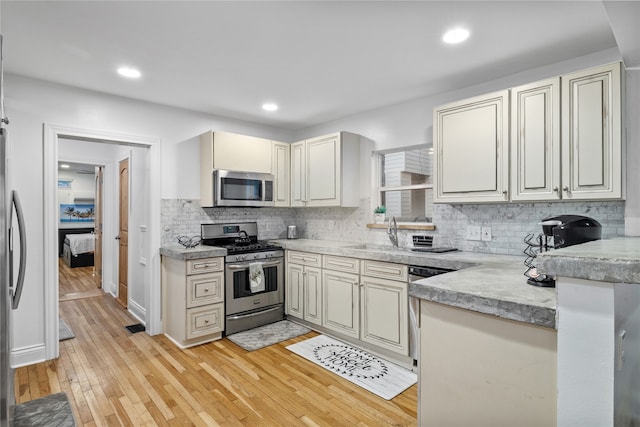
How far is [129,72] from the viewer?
9.32 ft

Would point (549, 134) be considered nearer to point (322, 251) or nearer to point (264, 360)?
point (322, 251)

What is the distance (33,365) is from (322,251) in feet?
8.76

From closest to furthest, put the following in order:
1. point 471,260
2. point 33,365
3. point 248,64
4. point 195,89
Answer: point 471,260, point 248,64, point 33,365, point 195,89

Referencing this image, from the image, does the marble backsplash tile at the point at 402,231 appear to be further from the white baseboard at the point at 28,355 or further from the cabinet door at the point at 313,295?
the white baseboard at the point at 28,355

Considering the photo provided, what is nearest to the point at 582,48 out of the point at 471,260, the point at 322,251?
the point at 471,260

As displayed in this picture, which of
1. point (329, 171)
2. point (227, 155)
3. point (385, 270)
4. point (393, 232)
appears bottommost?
point (385, 270)

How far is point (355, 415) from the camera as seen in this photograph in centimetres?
221

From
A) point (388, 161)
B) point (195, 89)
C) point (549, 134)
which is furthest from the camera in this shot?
point (388, 161)

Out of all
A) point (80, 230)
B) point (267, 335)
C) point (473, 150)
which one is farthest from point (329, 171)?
point (80, 230)

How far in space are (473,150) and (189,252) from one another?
8.78ft

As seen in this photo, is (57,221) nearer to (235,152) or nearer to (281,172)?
(235,152)

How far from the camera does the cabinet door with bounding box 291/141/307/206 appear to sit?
430cm

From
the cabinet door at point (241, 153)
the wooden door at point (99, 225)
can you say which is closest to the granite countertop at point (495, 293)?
the cabinet door at point (241, 153)

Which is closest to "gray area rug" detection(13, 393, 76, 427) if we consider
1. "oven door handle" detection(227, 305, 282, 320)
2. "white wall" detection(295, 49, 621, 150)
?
"oven door handle" detection(227, 305, 282, 320)
